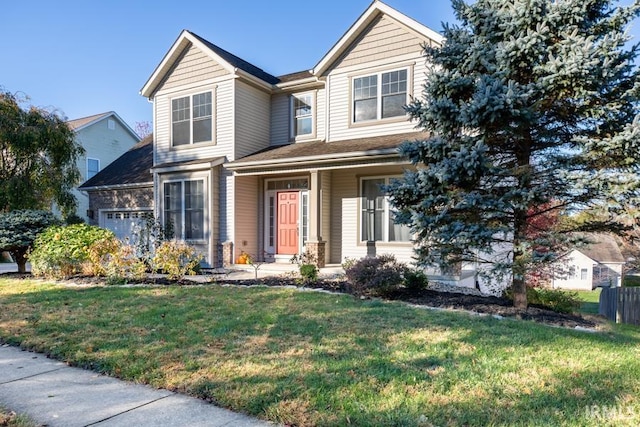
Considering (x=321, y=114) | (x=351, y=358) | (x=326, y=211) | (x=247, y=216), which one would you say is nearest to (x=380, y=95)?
(x=321, y=114)

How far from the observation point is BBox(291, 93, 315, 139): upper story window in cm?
1309

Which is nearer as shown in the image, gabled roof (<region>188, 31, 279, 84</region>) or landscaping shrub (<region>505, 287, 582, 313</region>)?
landscaping shrub (<region>505, 287, 582, 313</region>)

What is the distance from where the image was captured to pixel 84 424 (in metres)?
2.86

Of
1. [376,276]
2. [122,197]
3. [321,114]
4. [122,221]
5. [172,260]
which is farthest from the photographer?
[122,221]

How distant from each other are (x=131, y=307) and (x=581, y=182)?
7.11 metres

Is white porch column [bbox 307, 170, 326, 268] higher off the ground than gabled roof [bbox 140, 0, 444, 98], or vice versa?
gabled roof [bbox 140, 0, 444, 98]

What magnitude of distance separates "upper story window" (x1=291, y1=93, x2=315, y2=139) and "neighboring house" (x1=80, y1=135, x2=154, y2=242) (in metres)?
6.18

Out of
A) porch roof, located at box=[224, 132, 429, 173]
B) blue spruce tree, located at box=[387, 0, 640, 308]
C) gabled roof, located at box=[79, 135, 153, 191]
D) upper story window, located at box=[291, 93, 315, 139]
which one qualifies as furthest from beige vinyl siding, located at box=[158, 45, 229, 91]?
blue spruce tree, located at box=[387, 0, 640, 308]

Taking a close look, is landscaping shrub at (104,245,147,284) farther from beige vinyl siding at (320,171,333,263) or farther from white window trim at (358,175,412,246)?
white window trim at (358,175,412,246)

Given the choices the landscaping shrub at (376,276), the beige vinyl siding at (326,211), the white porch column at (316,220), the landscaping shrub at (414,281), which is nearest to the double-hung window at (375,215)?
the beige vinyl siding at (326,211)

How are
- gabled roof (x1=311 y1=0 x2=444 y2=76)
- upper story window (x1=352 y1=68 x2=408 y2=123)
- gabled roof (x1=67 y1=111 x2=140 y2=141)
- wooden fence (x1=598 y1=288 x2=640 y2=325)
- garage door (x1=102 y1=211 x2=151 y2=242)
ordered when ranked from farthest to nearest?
gabled roof (x1=67 y1=111 x2=140 y2=141), garage door (x1=102 y1=211 x2=151 y2=242), wooden fence (x1=598 y1=288 x2=640 y2=325), upper story window (x1=352 y1=68 x2=408 y2=123), gabled roof (x1=311 y1=0 x2=444 y2=76)

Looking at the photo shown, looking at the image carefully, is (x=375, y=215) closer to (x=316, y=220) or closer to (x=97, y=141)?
(x=316, y=220)

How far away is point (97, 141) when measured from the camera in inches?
971

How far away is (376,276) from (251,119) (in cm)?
790
